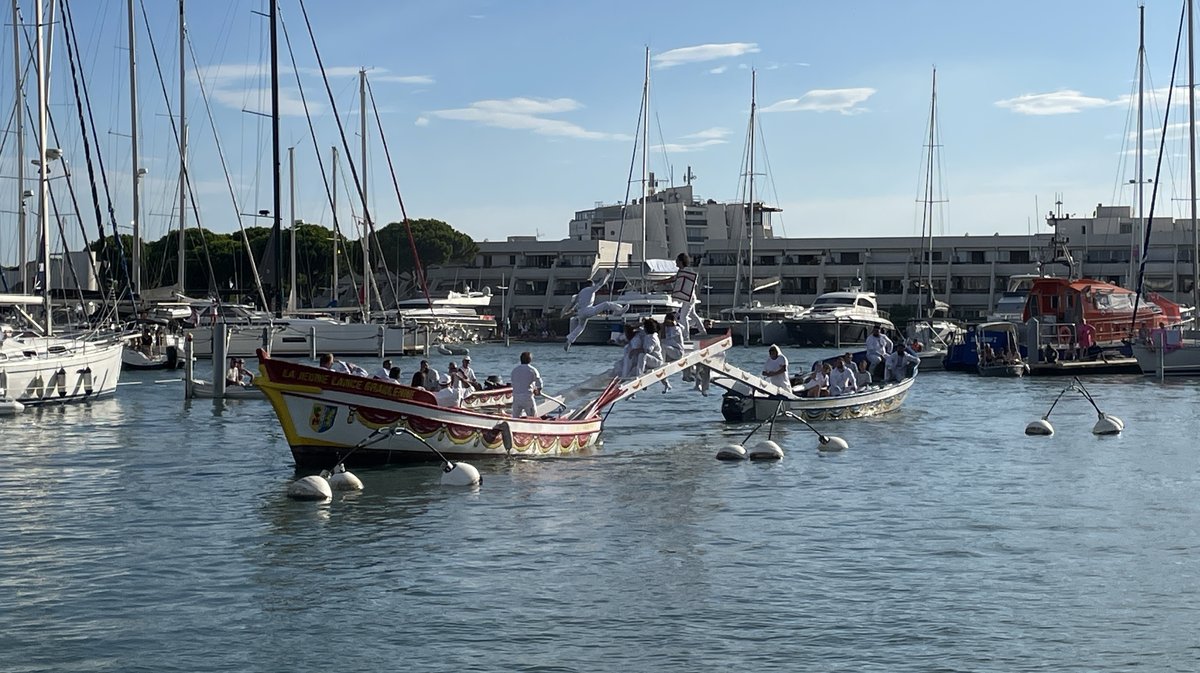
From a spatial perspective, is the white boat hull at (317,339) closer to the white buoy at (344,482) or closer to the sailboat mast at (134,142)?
the sailboat mast at (134,142)

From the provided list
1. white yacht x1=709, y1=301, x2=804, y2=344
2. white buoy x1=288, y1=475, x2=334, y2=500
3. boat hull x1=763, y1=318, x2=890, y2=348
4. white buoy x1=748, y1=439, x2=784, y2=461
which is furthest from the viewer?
white yacht x1=709, y1=301, x2=804, y2=344

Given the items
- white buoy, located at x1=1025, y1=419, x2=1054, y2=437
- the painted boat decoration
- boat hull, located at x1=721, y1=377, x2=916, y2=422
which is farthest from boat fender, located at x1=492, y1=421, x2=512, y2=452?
white buoy, located at x1=1025, y1=419, x2=1054, y2=437

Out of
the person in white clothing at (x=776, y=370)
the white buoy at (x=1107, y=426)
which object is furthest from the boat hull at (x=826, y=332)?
the person in white clothing at (x=776, y=370)

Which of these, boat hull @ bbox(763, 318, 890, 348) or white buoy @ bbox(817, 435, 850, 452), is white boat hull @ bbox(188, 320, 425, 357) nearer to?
boat hull @ bbox(763, 318, 890, 348)

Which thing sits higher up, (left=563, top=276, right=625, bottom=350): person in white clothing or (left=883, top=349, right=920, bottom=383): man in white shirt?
(left=563, top=276, right=625, bottom=350): person in white clothing

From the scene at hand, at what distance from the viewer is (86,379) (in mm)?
43250

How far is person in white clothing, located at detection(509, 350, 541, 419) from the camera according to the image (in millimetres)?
28719

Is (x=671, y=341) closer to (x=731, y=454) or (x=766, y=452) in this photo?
(x=731, y=454)

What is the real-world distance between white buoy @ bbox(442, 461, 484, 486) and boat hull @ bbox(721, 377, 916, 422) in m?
12.4

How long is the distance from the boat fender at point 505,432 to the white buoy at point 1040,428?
48.6 feet

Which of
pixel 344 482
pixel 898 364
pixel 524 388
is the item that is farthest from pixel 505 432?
pixel 898 364

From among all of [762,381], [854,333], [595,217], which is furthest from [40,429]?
[595,217]

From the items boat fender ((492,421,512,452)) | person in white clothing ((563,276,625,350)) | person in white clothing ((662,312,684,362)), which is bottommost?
boat fender ((492,421,512,452))

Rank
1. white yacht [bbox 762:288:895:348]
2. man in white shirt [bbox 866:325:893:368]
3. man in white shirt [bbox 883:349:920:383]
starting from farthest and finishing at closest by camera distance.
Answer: white yacht [bbox 762:288:895:348] → man in white shirt [bbox 866:325:893:368] → man in white shirt [bbox 883:349:920:383]
